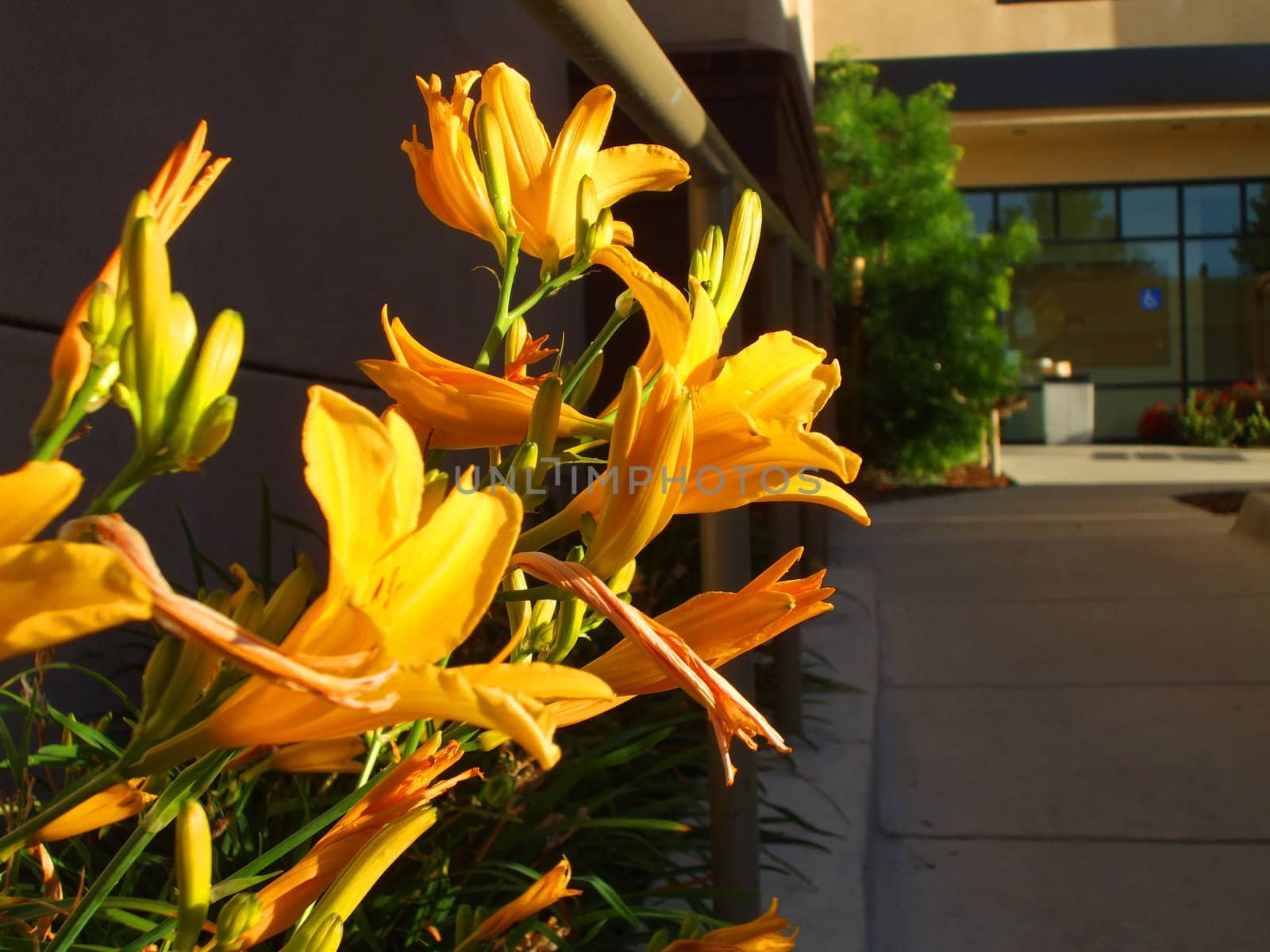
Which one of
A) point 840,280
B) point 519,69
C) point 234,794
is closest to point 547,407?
point 234,794

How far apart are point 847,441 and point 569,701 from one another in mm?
9572

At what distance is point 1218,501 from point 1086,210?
10.00 m

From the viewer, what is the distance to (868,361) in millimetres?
10758

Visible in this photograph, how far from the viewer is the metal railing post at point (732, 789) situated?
1685 mm

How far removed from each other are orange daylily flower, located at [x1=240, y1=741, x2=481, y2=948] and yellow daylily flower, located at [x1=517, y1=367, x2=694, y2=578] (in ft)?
0.45

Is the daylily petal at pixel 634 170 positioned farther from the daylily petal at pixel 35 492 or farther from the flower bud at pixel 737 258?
the daylily petal at pixel 35 492

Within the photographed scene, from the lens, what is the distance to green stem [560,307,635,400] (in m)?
0.54

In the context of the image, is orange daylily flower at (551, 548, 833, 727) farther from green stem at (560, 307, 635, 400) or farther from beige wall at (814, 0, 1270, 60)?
beige wall at (814, 0, 1270, 60)

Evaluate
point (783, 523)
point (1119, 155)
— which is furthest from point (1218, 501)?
point (1119, 155)

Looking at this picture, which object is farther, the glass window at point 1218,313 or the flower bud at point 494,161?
the glass window at point 1218,313

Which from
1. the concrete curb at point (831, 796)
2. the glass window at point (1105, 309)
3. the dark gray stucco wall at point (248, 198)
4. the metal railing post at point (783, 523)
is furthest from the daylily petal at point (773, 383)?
the glass window at point (1105, 309)

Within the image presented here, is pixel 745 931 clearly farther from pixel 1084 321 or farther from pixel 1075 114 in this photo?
pixel 1084 321

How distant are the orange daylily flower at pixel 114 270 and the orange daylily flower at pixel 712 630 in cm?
20

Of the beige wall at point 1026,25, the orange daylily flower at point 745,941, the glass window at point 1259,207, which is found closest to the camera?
the orange daylily flower at point 745,941
